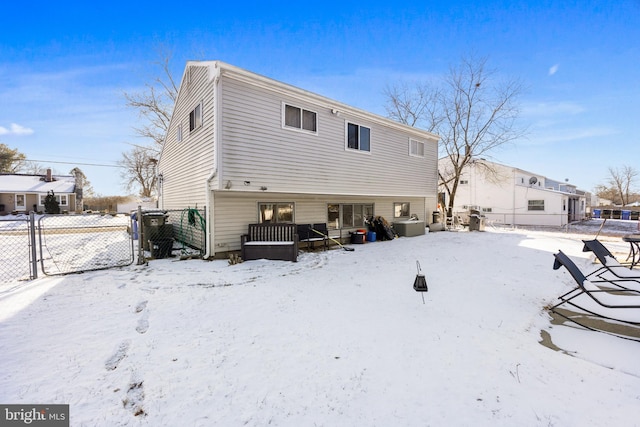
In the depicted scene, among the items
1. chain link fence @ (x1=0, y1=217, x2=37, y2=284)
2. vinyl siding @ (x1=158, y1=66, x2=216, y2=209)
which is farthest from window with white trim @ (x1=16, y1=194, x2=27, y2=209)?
vinyl siding @ (x1=158, y1=66, x2=216, y2=209)

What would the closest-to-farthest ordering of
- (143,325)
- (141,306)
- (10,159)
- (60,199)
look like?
(143,325), (141,306), (60,199), (10,159)

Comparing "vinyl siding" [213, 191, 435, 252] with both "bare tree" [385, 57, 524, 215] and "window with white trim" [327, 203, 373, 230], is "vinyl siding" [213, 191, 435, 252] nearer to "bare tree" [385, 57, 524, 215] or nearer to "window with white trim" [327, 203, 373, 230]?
"window with white trim" [327, 203, 373, 230]

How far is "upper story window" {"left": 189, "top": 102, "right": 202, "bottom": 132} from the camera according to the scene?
29.3 ft

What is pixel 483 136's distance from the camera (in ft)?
66.3

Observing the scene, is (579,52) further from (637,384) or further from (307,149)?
(637,384)

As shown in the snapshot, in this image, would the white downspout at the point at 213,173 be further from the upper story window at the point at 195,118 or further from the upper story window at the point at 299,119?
the upper story window at the point at 299,119

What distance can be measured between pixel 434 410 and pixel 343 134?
32.0ft

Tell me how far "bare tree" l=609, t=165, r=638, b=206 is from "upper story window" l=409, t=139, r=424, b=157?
62901 millimetres

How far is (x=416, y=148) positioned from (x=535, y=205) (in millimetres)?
17204

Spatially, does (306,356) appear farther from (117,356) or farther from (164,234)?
(164,234)

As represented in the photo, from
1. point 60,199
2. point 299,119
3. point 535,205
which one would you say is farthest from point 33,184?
point 535,205

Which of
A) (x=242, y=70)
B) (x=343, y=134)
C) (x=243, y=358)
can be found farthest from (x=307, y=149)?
(x=243, y=358)

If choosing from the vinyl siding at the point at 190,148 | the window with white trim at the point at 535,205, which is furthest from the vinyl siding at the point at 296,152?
the window with white trim at the point at 535,205

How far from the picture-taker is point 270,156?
868 cm
